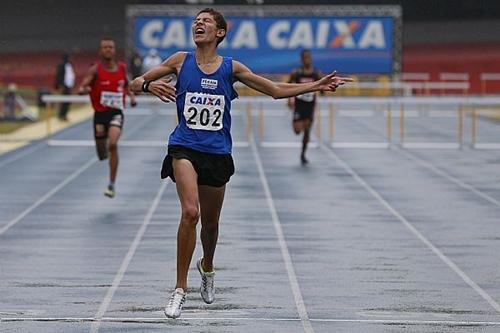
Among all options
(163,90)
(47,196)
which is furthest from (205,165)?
(47,196)

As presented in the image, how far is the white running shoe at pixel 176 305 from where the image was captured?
1012cm

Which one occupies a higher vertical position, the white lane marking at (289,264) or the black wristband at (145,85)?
the black wristband at (145,85)

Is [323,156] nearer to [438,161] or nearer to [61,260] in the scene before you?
[438,161]

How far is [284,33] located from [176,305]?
54677 mm

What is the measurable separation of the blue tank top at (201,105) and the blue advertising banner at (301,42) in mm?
52261

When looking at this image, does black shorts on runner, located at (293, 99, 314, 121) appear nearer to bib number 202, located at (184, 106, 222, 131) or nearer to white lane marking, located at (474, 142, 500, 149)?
white lane marking, located at (474, 142, 500, 149)

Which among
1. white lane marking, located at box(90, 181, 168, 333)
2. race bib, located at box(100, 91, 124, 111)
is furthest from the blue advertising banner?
race bib, located at box(100, 91, 124, 111)

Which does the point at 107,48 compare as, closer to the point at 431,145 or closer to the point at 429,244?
the point at 429,244

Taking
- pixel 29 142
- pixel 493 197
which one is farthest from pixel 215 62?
pixel 29 142

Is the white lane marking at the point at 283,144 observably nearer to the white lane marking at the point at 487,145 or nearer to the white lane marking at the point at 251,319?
the white lane marking at the point at 487,145

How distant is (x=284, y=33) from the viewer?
2539 inches

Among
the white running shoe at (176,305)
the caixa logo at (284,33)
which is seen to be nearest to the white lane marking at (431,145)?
the white running shoe at (176,305)

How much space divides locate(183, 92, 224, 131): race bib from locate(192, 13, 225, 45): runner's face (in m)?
0.37

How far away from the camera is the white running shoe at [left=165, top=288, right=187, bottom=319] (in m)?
10.1
